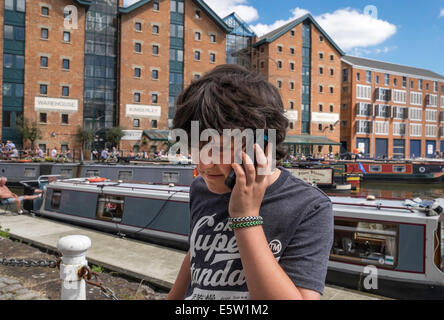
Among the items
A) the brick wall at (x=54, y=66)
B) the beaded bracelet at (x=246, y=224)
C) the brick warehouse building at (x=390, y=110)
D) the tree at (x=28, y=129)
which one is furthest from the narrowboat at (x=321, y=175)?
the brick warehouse building at (x=390, y=110)

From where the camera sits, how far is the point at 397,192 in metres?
23.5

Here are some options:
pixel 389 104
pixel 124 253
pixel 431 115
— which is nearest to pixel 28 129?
pixel 124 253

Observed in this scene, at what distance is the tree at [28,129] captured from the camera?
106 feet

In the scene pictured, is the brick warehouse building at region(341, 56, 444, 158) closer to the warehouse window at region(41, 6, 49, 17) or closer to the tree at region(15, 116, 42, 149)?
the warehouse window at region(41, 6, 49, 17)

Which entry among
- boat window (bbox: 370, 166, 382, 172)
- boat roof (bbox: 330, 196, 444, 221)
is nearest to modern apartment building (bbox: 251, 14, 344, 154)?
boat window (bbox: 370, 166, 382, 172)

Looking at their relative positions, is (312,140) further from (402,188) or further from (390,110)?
(402,188)

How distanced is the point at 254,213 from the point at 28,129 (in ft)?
120

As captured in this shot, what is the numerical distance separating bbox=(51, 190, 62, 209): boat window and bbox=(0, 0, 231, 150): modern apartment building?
2589cm

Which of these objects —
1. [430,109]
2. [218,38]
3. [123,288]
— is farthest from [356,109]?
[123,288]

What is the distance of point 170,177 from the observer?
46.0 feet

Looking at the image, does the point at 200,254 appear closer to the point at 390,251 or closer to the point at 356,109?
the point at 390,251

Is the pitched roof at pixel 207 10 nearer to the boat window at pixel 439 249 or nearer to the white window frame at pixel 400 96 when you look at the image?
the white window frame at pixel 400 96

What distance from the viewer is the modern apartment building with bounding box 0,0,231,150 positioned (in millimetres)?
34000

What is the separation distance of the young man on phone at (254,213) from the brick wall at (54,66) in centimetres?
3737
